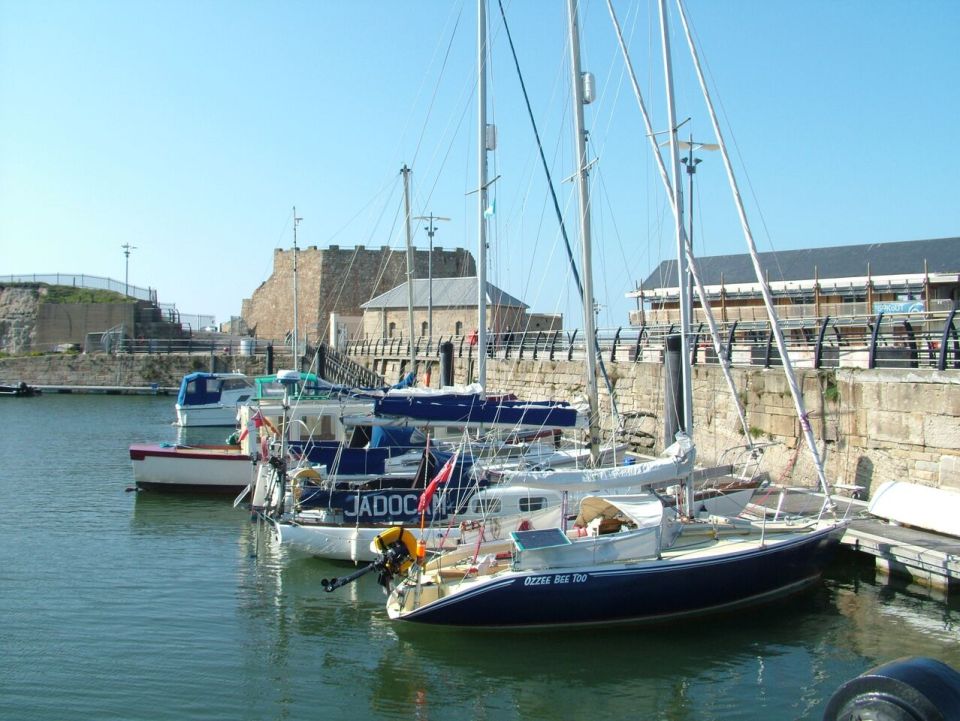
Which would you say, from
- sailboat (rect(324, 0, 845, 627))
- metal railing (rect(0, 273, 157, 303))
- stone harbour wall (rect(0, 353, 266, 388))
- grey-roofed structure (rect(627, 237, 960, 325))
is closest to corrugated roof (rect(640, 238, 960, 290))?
grey-roofed structure (rect(627, 237, 960, 325))

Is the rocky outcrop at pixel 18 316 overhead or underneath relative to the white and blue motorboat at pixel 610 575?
overhead

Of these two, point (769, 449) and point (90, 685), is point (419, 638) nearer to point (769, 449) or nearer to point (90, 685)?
point (90, 685)

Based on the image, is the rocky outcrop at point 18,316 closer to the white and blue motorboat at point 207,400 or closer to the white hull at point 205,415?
the white and blue motorboat at point 207,400

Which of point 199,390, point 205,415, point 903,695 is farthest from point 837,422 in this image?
point 199,390

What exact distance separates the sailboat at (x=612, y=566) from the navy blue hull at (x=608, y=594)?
0.01 m

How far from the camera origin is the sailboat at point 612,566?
39.2ft

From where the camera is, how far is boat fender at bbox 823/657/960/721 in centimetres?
534

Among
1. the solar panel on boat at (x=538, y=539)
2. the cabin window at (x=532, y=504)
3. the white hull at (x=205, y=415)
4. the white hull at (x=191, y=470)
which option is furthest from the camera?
the white hull at (x=205, y=415)

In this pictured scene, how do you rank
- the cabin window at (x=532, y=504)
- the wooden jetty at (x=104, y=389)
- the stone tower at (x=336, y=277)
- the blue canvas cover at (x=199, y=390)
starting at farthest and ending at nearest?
the stone tower at (x=336, y=277), the wooden jetty at (x=104, y=389), the blue canvas cover at (x=199, y=390), the cabin window at (x=532, y=504)

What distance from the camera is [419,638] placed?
12.2 metres

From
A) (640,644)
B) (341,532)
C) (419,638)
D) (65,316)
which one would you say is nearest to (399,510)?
(341,532)

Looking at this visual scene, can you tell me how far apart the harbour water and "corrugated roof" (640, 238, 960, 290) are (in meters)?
18.0

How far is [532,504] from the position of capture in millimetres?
15602

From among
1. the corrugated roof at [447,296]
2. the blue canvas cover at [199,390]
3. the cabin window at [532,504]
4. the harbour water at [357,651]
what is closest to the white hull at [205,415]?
the blue canvas cover at [199,390]
